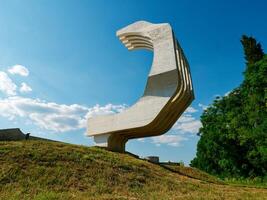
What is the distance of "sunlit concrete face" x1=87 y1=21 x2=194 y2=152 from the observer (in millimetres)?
19500

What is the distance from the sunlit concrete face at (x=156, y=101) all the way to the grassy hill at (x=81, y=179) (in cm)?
401

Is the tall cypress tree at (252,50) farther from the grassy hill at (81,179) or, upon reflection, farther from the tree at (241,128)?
the grassy hill at (81,179)

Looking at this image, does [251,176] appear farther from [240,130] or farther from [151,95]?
[151,95]

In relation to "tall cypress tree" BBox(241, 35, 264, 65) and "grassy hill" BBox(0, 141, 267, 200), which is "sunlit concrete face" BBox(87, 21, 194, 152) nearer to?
"grassy hill" BBox(0, 141, 267, 200)

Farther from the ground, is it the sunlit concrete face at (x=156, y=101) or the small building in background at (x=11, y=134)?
the sunlit concrete face at (x=156, y=101)

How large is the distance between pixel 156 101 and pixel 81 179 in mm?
8141

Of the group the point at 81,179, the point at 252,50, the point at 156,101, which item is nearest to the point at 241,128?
the point at 156,101

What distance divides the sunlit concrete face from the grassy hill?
Result: 401cm

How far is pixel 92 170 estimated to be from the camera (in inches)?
553

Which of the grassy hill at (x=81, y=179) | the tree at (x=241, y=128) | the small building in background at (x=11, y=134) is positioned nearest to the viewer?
the grassy hill at (x=81, y=179)

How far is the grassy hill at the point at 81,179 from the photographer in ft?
37.0

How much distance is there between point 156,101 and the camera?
1959 centimetres

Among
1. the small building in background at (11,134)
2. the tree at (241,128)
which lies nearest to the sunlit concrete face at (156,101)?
the small building in background at (11,134)

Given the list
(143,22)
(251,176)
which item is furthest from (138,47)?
(251,176)
